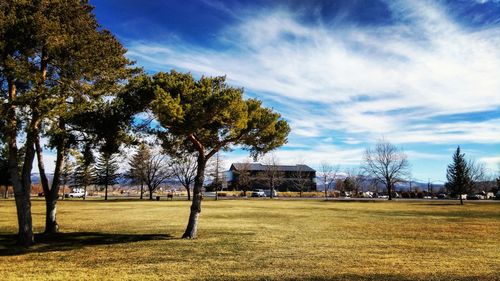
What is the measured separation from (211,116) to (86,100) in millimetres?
4492

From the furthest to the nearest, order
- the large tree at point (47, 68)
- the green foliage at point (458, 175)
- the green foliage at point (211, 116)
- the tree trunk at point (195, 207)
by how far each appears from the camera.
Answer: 1. the green foliage at point (458, 175)
2. the tree trunk at point (195, 207)
3. the green foliage at point (211, 116)
4. the large tree at point (47, 68)

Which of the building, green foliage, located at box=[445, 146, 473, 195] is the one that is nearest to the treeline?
green foliage, located at box=[445, 146, 473, 195]

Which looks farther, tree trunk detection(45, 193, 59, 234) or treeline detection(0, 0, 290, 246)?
tree trunk detection(45, 193, 59, 234)

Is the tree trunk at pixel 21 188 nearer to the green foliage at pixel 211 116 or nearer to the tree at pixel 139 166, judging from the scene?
the green foliage at pixel 211 116

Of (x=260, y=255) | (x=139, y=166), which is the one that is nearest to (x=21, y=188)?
(x=260, y=255)

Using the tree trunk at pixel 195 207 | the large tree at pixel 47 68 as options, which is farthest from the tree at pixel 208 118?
the large tree at pixel 47 68

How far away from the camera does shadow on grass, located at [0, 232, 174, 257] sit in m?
13.8

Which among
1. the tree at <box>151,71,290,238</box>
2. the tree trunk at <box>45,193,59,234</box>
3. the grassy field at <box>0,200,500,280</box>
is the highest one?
the tree at <box>151,71,290,238</box>

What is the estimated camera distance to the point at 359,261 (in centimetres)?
1100

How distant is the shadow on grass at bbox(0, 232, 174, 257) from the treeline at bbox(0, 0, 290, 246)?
27.9 inches

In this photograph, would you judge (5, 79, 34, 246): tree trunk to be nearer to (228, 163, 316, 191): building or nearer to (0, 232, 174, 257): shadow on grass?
(0, 232, 174, 257): shadow on grass

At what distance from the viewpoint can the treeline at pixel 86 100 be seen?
12.4 metres

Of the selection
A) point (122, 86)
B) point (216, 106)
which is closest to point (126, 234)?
point (122, 86)

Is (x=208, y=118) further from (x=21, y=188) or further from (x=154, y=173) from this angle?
(x=154, y=173)
